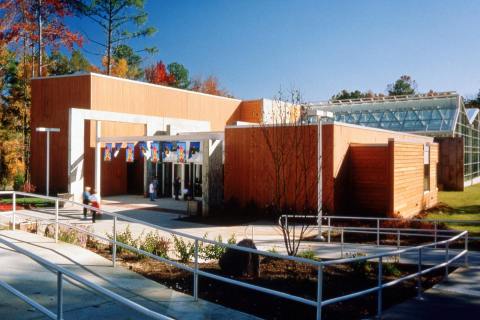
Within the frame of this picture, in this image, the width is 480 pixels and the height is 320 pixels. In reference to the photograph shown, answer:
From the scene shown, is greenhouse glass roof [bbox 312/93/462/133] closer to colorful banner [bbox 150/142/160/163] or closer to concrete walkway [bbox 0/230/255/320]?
colorful banner [bbox 150/142/160/163]

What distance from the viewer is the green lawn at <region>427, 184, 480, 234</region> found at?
1859 cm

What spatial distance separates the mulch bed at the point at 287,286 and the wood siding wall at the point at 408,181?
956 centimetres

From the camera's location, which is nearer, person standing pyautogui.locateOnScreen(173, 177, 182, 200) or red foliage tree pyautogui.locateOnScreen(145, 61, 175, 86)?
person standing pyautogui.locateOnScreen(173, 177, 182, 200)

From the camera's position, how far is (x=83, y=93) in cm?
2934

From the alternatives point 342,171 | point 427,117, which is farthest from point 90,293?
point 427,117

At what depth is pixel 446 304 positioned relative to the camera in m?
7.31

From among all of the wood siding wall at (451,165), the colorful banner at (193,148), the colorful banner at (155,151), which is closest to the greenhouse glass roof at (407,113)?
the wood siding wall at (451,165)

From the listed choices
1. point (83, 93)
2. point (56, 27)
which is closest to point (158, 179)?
point (83, 93)

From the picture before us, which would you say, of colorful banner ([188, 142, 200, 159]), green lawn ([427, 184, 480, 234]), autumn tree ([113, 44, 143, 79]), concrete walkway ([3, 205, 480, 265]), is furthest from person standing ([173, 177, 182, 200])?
autumn tree ([113, 44, 143, 79])

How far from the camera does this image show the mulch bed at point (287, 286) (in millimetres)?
7184

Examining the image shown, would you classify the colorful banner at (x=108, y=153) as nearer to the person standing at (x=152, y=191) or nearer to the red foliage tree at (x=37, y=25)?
the person standing at (x=152, y=191)

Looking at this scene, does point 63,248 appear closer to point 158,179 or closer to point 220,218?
point 220,218

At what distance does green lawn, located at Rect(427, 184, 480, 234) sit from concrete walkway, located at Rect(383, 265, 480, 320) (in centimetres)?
955

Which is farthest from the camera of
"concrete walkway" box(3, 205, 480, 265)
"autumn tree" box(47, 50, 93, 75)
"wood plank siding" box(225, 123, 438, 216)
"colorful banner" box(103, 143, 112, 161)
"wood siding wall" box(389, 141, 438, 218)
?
"autumn tree" box(47, 50, 93, 75)
